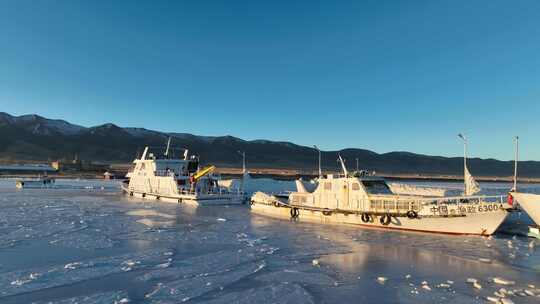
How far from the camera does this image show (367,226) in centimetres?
2825

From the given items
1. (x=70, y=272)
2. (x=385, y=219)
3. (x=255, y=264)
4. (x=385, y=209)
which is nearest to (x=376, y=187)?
(x=385, y=209)

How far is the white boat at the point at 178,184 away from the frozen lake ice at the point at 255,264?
17.7 meters

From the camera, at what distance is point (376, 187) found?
30.4m

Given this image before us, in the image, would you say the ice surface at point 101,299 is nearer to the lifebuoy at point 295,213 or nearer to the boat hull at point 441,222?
the boat hull at point 441,222

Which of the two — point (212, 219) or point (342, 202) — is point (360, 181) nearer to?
point (342, 202)

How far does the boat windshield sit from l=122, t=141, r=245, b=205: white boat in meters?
20.3

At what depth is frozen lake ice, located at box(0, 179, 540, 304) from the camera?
41.1ft

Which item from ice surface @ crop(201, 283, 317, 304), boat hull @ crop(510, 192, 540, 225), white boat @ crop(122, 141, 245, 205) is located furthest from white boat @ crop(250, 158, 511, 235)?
ice surface @ crop(201, 283, 317, 304)

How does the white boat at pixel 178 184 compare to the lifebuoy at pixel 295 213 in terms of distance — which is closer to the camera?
the lifebuoy at pixel 295 213

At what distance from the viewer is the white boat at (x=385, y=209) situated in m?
24.5

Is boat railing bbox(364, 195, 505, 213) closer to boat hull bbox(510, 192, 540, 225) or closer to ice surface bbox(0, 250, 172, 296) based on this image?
boat hull bbox(510, 192, 540, 225)

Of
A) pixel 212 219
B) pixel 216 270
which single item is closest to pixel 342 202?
pixel 212 219

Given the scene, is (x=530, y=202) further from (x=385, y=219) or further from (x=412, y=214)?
(x=385, y=219)

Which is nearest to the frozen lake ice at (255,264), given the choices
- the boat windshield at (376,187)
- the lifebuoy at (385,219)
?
the lifebuoy at (385,219)
